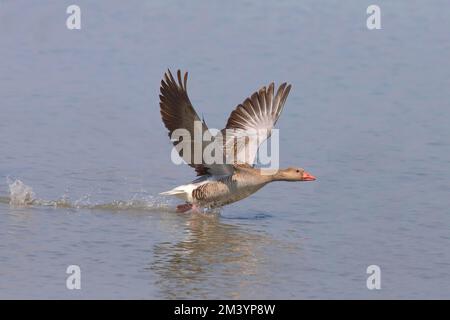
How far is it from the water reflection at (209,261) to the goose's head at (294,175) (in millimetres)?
906

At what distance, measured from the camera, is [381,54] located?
18.4m

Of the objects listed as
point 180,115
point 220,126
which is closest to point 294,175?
point 180,115

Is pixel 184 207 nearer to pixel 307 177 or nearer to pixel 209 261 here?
pixel 307 177

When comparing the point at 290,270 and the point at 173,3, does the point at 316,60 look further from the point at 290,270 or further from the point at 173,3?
the point at 290,270

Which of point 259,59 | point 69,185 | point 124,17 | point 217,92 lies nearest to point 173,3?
point 124,17

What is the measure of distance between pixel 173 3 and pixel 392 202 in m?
8.99

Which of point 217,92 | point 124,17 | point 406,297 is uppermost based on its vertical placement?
point 124,17

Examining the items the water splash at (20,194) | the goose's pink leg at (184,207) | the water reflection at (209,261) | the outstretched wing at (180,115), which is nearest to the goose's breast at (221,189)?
the goose's pink leg at (184,207)

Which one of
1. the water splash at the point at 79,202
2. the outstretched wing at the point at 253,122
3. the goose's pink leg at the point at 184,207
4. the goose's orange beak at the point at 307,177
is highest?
the outstretched wing at the point at 253,122

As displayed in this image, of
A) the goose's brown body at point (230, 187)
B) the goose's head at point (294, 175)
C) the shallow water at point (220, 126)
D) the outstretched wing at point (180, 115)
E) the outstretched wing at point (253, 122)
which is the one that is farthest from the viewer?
the outstretched wing at point (253, 122)

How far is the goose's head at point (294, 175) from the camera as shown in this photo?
1236 centimetres

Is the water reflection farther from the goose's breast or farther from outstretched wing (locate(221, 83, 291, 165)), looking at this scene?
outstretched wing (locate(221, 83, 291, 165))

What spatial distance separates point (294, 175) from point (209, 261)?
8.23 feet

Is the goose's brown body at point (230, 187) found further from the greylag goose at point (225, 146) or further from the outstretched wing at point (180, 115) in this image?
the outstretched wing at point (180, 115)
